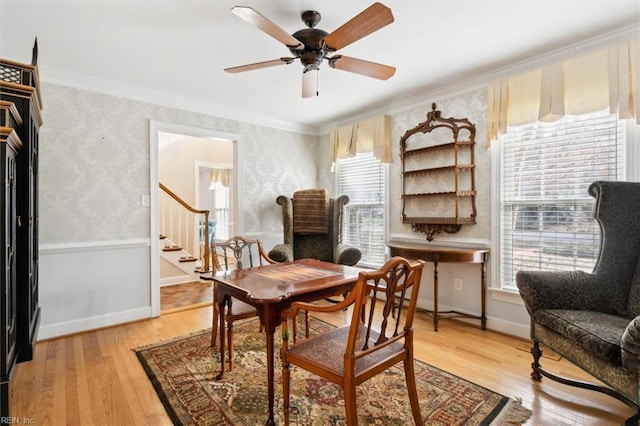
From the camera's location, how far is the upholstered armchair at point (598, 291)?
1.70m

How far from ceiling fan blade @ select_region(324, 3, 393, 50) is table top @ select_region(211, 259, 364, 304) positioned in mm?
1438

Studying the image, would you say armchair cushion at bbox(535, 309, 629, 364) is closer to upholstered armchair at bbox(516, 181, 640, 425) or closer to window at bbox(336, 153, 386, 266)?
upholstered armchair at bbox(516, 181, 640, 425)

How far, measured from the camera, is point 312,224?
12.7 ft

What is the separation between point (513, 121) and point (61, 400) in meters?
3.84

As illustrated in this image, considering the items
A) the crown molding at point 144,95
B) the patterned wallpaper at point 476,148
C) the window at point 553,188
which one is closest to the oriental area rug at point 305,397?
the window at point 553,188

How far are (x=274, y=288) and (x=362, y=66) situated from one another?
1.56m

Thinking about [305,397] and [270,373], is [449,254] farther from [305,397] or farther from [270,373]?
[270,373]

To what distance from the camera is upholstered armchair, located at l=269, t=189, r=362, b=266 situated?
3.80 m

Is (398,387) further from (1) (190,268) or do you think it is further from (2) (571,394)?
(1) (190,268)

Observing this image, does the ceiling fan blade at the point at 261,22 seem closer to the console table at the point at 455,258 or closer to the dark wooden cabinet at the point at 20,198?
the dark wooden cabinet at the point at 20,198

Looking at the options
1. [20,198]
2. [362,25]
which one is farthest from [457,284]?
[20,198]

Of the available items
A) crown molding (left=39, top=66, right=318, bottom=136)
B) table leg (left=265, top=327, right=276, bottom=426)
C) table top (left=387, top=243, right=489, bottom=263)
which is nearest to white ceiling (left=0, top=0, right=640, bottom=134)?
crown molding (left=39, top=66, right=318, bottom=136)

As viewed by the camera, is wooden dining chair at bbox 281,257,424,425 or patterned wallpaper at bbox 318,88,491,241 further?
patterned wallpaper at bbox 318,88,491,241

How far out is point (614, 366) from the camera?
1441 millimetres
